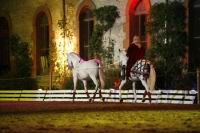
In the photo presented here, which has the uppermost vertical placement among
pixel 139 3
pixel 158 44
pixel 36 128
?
pixel 139 3

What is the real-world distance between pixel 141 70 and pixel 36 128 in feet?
30.7

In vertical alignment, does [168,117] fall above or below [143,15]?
below

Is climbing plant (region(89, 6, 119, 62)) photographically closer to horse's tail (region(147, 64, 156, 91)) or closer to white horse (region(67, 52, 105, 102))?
white horse (region(67, 52, 105, 102))

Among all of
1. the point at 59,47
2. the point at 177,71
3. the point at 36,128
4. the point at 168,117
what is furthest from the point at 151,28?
the point at 36,128

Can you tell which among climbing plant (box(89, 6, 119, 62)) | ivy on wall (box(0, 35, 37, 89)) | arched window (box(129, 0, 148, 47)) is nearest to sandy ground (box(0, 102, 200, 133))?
arched window (box(129, 0, 148, 47))

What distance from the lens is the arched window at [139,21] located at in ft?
84.5

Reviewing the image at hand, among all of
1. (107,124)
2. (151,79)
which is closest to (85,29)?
(151,79)

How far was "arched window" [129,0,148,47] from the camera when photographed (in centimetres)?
A: 2575

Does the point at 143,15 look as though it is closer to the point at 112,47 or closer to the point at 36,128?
the point at 112,47

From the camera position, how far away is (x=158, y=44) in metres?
23.9

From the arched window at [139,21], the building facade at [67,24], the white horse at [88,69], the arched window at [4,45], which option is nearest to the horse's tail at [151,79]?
the white horse at [88,69]

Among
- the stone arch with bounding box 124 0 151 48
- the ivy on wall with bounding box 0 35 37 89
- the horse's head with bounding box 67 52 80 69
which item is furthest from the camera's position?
the ivy on wall with bounding box 0 35 37 89

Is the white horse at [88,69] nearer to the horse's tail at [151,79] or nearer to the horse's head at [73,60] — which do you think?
the horse's head at [73,60]

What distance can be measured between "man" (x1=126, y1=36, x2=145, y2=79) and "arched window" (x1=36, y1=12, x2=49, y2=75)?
1145cm
